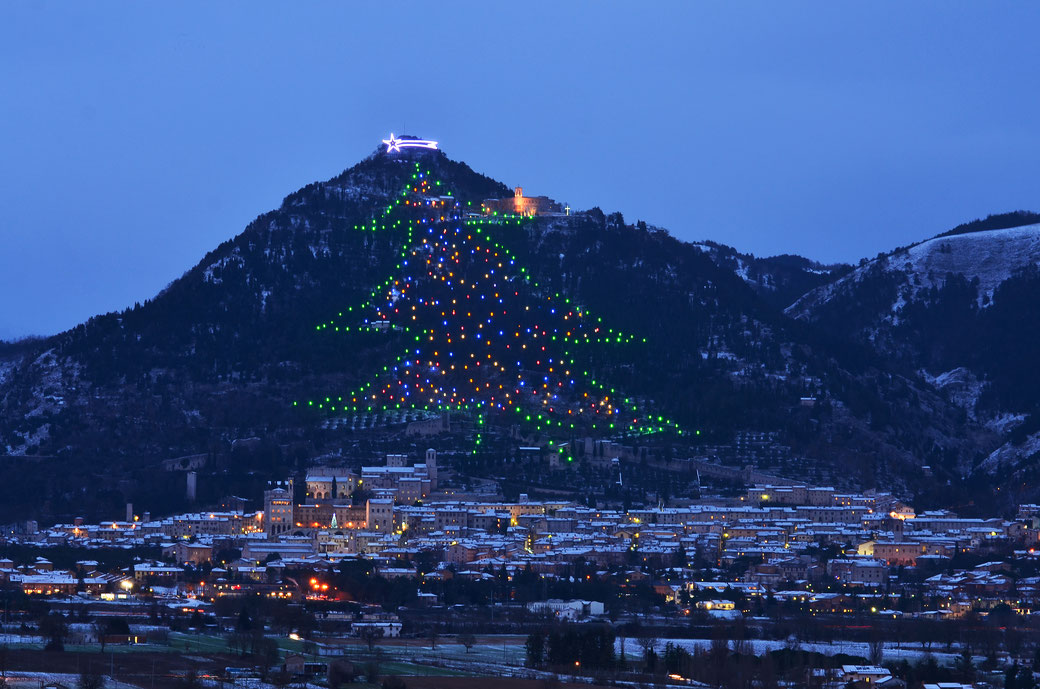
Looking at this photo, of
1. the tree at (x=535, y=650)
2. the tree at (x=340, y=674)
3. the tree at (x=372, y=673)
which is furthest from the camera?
the tree at (x=535, y=650)

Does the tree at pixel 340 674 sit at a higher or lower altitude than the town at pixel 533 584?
lower

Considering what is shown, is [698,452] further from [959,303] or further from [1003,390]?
[959,303]

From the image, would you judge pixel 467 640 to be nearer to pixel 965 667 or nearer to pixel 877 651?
pixel 877 651

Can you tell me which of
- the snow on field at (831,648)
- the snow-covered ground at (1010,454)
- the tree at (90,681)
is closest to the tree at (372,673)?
the tree at (90,681)

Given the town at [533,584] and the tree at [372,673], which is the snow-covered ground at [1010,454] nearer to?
the town at [533,584]

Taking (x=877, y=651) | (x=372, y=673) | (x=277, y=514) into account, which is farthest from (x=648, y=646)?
(x=277, y=514)

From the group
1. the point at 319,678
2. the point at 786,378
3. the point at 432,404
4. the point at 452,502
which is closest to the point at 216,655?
the point at 319,678
